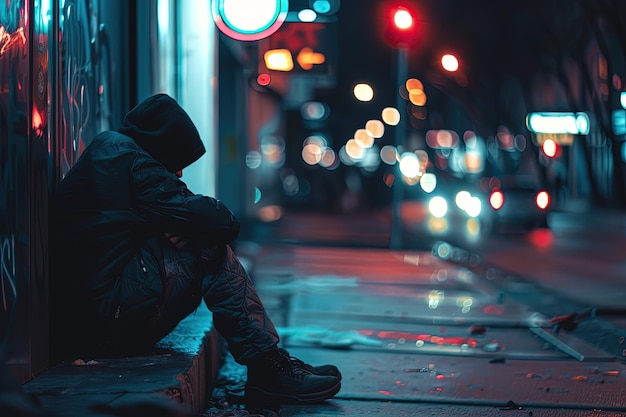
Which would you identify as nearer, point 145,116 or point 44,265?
point 44,265

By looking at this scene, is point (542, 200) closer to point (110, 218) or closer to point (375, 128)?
point (110, 218)

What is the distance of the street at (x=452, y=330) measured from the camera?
17.9ft

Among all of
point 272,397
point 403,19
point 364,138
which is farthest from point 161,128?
point 364,138

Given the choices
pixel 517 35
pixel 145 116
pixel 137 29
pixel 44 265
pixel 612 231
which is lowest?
pixel 612 231

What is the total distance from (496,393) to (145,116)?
2.51 metres

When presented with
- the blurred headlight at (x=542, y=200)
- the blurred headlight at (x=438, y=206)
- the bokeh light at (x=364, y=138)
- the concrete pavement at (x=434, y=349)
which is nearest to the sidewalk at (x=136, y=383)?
the concrete pavement at (x=434, y=349)

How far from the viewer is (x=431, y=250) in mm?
16938

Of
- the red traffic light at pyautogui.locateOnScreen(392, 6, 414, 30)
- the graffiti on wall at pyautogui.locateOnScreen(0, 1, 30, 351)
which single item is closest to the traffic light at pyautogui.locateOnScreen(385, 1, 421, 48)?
the red traffic light at pyautogui.locateOnScreen(392, 6, 414, 30)

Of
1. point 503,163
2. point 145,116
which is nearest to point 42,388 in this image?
point 145,116

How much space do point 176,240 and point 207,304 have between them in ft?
1.13

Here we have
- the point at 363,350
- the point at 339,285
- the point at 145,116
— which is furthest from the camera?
the point at 339,285

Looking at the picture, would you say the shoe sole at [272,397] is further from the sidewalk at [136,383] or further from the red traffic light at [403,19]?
the red traffic light at [403,19]

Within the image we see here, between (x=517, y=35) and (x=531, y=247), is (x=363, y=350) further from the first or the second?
(x=517, y=35)

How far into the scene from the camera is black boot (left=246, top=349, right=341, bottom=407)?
16.0 ft
